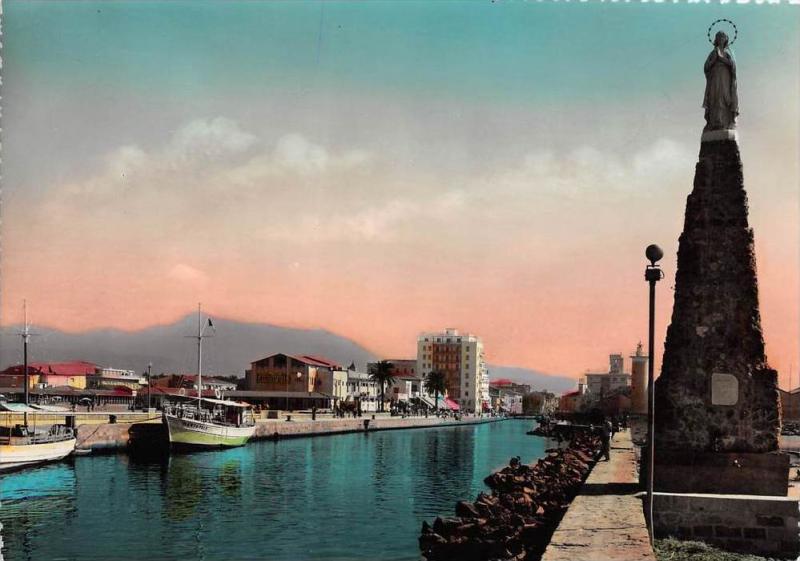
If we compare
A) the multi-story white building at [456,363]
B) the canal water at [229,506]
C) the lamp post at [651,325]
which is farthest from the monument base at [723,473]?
the multi-story white building at [456,363]

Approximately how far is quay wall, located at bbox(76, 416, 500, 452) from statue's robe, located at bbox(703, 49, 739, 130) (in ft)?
140

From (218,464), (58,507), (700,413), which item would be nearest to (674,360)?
(700,413)

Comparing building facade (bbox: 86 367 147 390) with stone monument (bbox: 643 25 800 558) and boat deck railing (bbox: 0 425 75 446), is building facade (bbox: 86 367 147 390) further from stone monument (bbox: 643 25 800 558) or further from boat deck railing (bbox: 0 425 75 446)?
stone monument (bbox: 643 25 800 558)

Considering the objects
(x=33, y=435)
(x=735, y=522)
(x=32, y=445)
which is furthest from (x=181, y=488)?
(x=735, y=522)

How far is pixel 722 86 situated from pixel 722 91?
129mm

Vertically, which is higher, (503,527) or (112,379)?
(503,527)

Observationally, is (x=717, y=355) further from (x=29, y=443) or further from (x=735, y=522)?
(x=29, y=443)

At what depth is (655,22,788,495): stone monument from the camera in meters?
17.9

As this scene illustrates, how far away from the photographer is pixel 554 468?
36781 millimetres

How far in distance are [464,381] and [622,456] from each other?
152 m

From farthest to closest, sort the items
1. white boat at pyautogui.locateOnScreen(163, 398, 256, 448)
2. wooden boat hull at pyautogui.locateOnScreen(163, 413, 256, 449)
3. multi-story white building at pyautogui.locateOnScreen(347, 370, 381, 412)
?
multi-story white building at pyautogui.locateOnScreen(347, 370, 381, 412)
white boat at pyautogui.locateOnScreen(163, 398, 256, 448)
wooden boat hull at pyautogui.locateOnScreen(163, 413, 256, 449)

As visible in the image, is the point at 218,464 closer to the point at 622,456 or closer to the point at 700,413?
the point at 622,456

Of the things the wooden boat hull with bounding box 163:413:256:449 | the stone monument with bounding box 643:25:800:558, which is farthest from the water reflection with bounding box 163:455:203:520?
the stone monument with bounding box 643:25:800:558

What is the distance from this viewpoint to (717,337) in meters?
18.3
